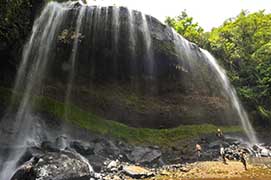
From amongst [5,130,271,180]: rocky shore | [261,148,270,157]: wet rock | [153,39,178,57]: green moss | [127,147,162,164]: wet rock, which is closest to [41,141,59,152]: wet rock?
[5,130,271,180]: rocky shore

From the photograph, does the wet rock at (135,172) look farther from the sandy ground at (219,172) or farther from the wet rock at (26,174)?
the wet rock at (26,174)

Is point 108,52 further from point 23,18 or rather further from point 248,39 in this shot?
point 248,39

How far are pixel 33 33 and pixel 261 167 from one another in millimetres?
13814

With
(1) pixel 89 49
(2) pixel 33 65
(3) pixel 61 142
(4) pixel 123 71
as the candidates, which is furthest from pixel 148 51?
(3) pixel 61 142

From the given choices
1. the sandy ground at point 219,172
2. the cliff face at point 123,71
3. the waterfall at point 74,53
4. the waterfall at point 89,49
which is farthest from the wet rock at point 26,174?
the cliff face at point 123,71

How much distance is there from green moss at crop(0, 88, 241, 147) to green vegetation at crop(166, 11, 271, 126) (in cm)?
701

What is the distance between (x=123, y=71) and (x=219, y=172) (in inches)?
349

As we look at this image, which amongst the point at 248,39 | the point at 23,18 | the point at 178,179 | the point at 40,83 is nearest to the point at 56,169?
the point at 178,179

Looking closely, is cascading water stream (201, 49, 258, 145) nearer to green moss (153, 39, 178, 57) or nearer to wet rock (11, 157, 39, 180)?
green moss (153, 39, 178, 57)

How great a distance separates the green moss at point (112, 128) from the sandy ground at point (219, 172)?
362 centimetres

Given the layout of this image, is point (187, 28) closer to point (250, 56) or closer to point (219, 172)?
point (250, 56)

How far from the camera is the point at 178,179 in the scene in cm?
1129

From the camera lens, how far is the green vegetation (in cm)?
2435

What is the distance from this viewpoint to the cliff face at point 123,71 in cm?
1745
